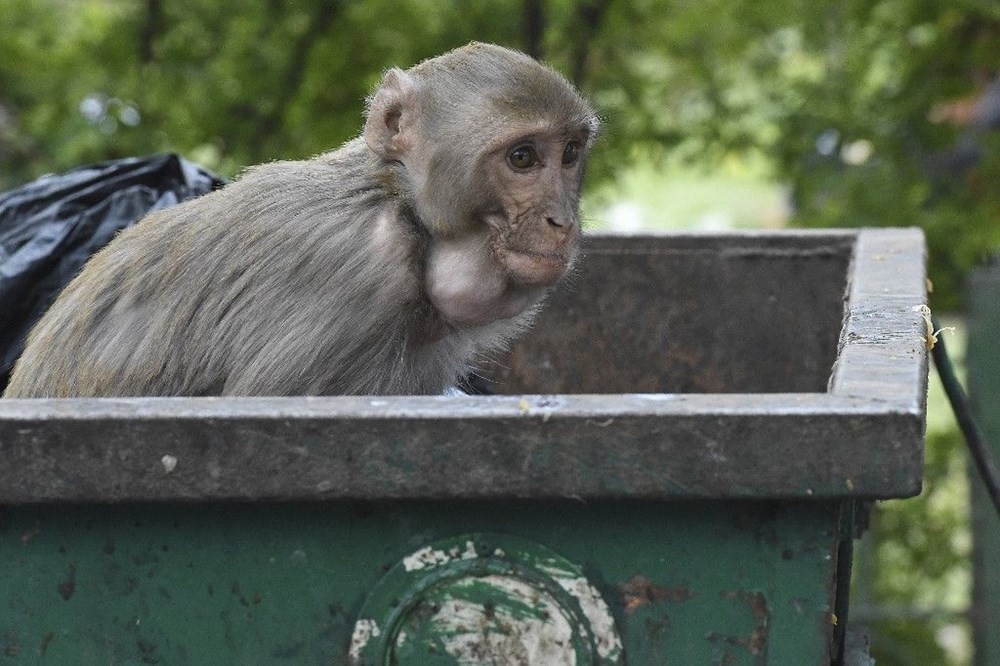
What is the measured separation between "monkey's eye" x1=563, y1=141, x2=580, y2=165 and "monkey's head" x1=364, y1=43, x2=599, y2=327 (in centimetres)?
3

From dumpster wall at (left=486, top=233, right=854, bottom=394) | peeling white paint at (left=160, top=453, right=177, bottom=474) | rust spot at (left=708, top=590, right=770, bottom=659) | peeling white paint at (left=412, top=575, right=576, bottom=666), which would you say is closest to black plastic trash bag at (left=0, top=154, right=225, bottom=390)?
dumpster wall at (left=486, top=233, right=854, bottom=394)

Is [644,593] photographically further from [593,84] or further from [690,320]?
[593,84]

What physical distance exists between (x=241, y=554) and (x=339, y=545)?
5.3 inches

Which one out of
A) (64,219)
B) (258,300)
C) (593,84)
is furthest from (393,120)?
(593,84)

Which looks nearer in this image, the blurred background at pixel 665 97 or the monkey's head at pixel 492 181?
the monkey's head at pixel 492 181

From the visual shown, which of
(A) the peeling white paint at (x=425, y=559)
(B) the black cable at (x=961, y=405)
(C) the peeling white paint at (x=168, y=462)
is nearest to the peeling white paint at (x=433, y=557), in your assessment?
(A) the peeling white paint at (x=425, y=559)

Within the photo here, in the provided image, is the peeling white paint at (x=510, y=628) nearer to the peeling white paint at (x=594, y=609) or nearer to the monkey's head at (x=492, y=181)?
the peeling white paint at (x=594, y=609)

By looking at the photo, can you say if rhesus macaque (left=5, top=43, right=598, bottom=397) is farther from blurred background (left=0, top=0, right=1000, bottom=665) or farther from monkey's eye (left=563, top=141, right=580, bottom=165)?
blurred background (left=0, top=0, right=1000, bottom=665)

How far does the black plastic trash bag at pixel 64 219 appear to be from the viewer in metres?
3.80

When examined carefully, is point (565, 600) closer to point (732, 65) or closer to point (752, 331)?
point (752, 331)

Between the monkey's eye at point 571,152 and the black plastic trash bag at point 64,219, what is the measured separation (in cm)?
136

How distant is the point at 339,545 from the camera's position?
6.57 feet

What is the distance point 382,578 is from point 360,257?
3.41 ft

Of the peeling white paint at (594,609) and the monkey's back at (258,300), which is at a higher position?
the monkey's back at (258,300)
